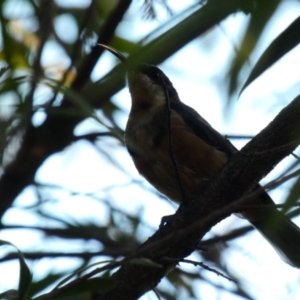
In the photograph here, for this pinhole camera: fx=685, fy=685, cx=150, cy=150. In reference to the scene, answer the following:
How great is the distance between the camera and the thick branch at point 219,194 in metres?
2.43

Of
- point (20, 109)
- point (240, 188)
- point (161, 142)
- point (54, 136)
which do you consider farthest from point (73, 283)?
point (54, 136)

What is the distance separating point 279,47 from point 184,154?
188 cm

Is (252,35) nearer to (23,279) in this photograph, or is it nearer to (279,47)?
(279,47)

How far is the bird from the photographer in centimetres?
368

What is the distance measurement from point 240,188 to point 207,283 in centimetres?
140

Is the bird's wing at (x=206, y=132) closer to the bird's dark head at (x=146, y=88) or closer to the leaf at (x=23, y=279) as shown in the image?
the bird's dark head at (x=146, y=88)

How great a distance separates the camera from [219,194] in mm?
2564

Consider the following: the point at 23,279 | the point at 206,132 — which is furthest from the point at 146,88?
the point at 23,279

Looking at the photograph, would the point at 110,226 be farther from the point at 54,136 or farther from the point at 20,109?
the point at 20,109

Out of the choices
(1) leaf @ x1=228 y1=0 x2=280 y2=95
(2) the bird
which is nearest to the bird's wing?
(2) the bird

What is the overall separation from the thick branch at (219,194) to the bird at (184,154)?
35.9 inches

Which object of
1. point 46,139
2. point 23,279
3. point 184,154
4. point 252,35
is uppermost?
point 46,139

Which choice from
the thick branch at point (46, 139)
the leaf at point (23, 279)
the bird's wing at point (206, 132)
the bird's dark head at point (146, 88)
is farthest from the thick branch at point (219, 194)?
the bird's dark head at point (146, 88)

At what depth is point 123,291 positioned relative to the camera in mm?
2604
